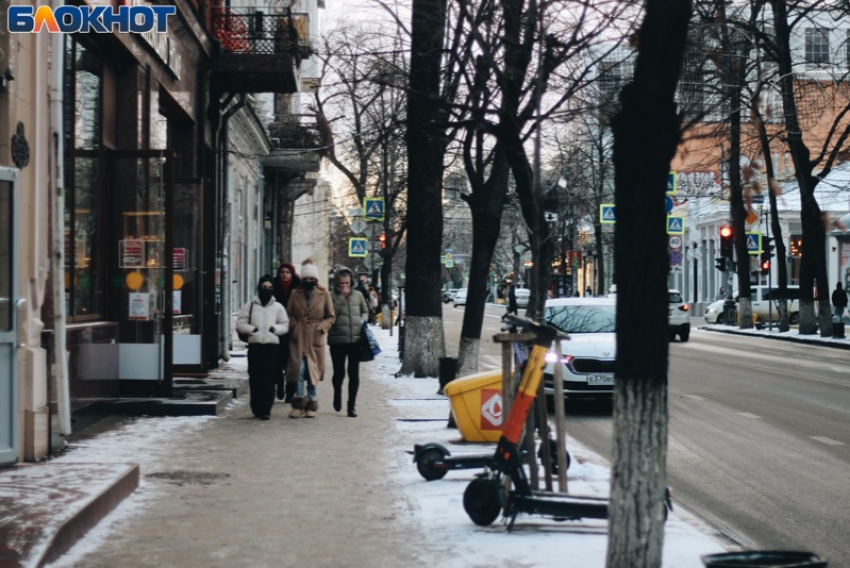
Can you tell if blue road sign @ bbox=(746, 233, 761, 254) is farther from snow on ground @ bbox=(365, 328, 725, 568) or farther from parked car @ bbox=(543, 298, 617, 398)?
snow on ground @ bbox=(365, 328, 725, 568)

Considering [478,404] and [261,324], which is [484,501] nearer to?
[478,404]

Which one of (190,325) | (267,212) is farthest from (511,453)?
(267,212)

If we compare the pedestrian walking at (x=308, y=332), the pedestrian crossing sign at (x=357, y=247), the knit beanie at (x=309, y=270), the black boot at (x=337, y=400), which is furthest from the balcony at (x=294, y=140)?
the pedestrian walking at (x=308, y=332)

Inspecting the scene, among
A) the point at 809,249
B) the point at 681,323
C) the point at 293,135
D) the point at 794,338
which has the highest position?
the point at 293,135

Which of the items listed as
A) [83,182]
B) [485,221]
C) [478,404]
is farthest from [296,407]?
[485,221]

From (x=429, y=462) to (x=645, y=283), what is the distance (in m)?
4.28

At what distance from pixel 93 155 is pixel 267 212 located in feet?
95.4

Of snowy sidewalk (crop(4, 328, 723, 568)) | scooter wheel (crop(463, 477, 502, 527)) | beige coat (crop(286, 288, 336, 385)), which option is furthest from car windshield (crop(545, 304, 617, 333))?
scooter wheel (crop(463, 477, 502, 527))

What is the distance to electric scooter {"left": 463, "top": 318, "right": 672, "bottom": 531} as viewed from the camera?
7250mm

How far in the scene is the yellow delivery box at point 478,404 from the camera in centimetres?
1118

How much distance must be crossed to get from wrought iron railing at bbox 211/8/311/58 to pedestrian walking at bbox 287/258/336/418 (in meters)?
8.01

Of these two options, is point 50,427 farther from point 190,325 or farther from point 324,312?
point 190,325

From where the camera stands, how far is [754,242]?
149 ft

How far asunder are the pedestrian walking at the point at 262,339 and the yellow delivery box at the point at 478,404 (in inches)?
144
